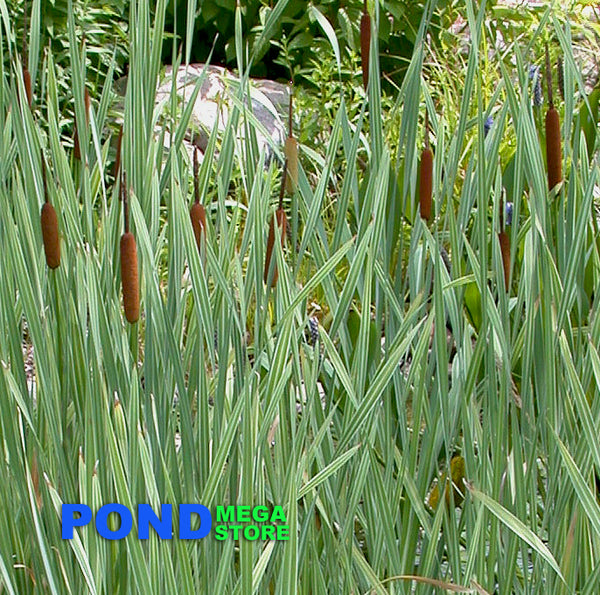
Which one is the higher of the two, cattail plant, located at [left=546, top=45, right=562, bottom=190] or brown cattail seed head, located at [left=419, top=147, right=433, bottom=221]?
cattail plant, located at [left=546, top=45, right=562, bottom=190]

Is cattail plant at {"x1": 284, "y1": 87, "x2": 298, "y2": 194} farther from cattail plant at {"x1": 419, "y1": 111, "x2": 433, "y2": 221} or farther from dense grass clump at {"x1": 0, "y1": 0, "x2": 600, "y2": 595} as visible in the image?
cattail plant at {"x1": 419, "y1": 111, "x2": 433, "y2": 221}

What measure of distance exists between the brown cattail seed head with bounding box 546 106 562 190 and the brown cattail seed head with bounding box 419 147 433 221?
0.13 metres

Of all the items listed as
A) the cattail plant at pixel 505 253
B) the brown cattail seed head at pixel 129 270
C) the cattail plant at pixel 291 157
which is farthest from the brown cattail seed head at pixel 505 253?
the brown cattail seed head at pixel 129 270

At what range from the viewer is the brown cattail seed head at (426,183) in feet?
3.63

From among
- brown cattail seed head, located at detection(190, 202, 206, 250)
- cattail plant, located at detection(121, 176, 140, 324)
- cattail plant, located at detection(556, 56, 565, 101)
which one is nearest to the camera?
cattail plant, located at detection(121, 176, 140, 324)

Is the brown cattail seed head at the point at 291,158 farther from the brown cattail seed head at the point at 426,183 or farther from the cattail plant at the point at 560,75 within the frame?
the cattail plant at the point at 560,75

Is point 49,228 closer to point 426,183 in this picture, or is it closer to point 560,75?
point 426,183

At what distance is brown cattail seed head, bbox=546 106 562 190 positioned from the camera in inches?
44.3

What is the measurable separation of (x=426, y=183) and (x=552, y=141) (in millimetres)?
141

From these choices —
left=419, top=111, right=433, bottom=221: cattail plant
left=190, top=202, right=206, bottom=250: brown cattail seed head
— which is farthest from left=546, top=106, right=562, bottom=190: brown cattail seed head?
left=190, top=202, right=206, bottom=250: brown cattail seed head

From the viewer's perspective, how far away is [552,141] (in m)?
1.12

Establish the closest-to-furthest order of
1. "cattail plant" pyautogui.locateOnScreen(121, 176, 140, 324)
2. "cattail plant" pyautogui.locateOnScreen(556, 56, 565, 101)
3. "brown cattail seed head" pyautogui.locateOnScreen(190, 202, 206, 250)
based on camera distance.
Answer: "cattail plant" pyautogui.locateOnScreen(121, 176, 140, 324) → "brown cattail seed head" pyautogui.locateOnScreen(190, 202, 206, 250) → "cattail plant" pyautogui.locateOnScreen(556, 56, 565, 101)

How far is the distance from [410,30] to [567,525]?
338 centimetres

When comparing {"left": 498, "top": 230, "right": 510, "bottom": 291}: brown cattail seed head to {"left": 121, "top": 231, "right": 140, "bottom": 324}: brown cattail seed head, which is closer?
{"left": 121, "top": 231, "right": 140, "bottom": 324}: brown cattail seed head
